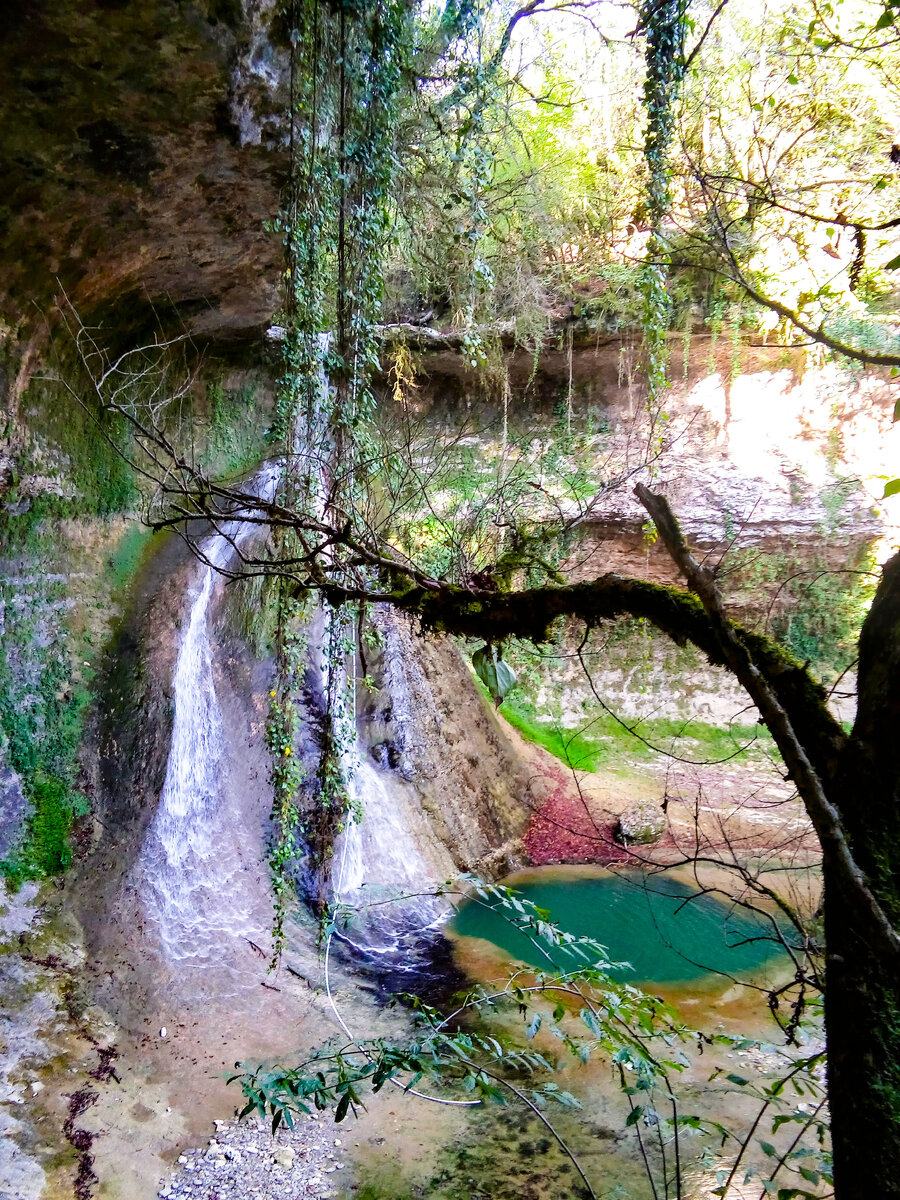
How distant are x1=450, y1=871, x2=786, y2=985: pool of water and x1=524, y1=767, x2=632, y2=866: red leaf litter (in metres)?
0.28

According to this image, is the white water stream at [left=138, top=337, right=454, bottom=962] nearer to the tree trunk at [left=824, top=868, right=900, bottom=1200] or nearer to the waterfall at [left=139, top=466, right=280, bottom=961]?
the waterfall at [left=139, top=466, right=280, bottom=961]

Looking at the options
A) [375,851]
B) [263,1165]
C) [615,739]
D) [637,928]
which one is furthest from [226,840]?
[615,739]

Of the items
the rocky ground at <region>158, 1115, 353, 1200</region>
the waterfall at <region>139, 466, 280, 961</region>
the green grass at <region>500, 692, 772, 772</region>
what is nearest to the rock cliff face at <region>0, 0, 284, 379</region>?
the waterfall at <region>139, 466, 280, 961</region>

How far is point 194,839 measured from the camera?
246 inches

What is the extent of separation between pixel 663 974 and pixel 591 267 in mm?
9136

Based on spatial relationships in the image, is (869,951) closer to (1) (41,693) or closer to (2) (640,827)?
(1) (41,693)

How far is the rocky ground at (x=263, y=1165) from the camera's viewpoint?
3791mm

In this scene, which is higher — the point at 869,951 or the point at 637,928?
the point at 869,951

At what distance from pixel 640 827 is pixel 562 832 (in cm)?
91

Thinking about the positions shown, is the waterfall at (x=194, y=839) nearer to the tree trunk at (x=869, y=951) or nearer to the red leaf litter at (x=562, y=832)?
the red leaf litter at (x=562, y=832)

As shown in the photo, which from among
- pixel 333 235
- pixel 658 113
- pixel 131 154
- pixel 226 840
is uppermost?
pixel 131 154

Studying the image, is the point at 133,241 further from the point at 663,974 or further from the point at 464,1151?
the point at 663,974

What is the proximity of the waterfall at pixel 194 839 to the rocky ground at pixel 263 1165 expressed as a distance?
1.61 metres

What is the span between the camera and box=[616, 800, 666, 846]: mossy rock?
815 cm
